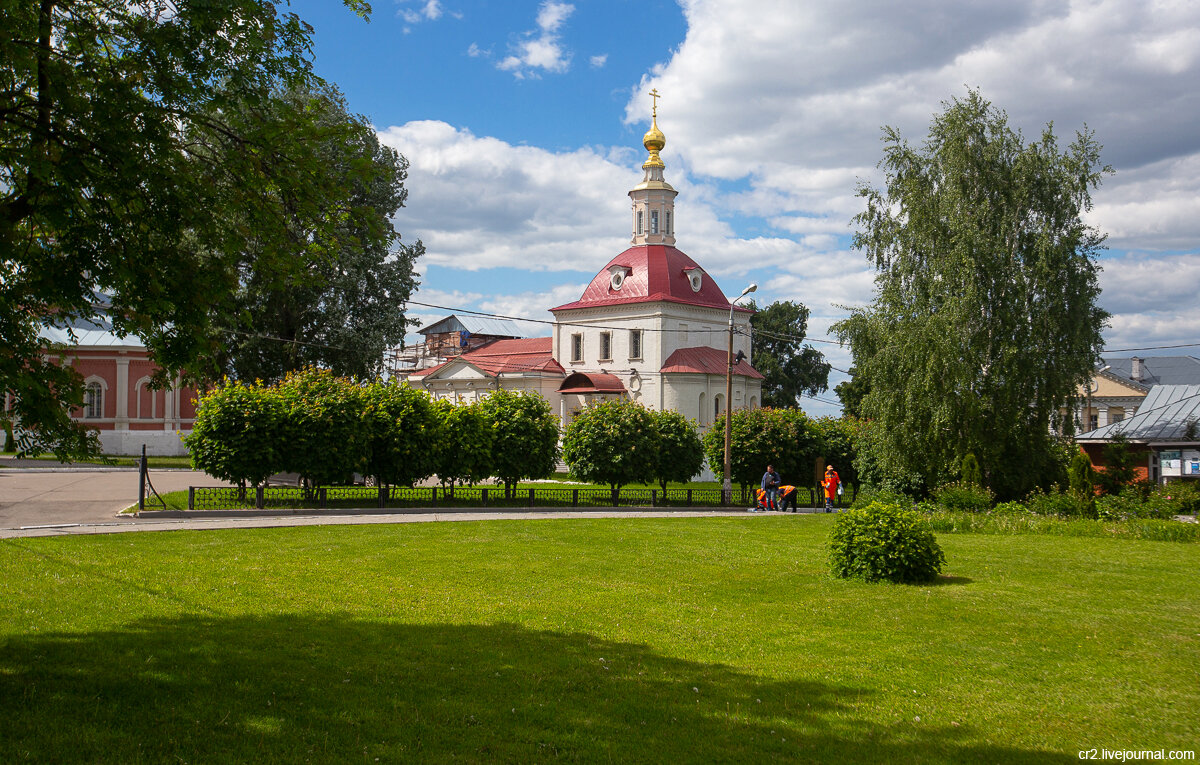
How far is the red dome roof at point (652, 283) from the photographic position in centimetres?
5762

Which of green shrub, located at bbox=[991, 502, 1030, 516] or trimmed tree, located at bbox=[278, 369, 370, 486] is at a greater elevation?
trimmed tree, located at bbox=[278, 369, 370, 486]

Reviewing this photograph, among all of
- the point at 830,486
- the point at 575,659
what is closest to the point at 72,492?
the point at 830,486

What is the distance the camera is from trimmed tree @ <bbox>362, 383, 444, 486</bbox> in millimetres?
25062

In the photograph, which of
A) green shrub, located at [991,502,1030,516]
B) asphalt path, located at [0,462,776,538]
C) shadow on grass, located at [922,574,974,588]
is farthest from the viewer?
green shrub, located at [991,502,1030,516]

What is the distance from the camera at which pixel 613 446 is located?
30.5 meters

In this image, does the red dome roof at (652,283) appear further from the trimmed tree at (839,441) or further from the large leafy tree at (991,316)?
the large leafy tree at (991,316)

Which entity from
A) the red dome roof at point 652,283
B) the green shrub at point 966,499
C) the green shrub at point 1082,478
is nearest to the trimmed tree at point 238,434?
the green shrub at point 966,499

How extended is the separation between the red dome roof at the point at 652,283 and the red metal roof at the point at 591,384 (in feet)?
17.5

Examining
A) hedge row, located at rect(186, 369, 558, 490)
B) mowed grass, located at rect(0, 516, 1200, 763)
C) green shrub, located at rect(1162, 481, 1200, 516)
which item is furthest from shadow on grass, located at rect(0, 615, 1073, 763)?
green shrub, located at rect(1162, 481, 1200, 516)

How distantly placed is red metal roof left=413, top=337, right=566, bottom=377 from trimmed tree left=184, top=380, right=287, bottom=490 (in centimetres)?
3457

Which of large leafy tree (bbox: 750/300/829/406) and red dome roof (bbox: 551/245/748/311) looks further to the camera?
large leafy tree (bbox: 750/300/829/406)

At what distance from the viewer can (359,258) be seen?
120 feet

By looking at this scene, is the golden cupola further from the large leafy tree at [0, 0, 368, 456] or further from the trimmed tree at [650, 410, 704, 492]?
the large leafy tree at [0, 0, 368, 456]

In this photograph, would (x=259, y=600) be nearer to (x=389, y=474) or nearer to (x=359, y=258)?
(x=389, y=474)
